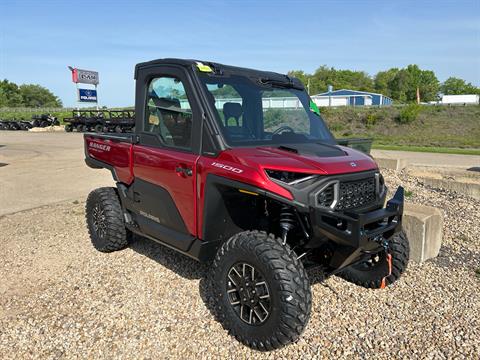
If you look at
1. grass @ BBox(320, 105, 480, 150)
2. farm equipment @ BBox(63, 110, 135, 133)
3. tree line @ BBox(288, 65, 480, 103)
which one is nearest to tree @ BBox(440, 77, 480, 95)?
tree line @ BBox(288, 65, 480, 103)

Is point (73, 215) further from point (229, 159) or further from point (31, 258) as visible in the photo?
point (229, 159)

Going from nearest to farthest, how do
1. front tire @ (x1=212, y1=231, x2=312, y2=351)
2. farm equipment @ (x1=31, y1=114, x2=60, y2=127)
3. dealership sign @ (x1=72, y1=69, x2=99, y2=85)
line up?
front tire @ (x1=212, y1=231, x2=312, y2=351) → farm equipment @ (x1=31, y1=114, x2=60, y2=127) → dealership sign @ (x1=72, y1=69, x2=99, y2=85)

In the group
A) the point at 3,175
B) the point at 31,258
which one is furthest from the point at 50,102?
the point at 31,258

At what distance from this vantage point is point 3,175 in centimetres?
1204

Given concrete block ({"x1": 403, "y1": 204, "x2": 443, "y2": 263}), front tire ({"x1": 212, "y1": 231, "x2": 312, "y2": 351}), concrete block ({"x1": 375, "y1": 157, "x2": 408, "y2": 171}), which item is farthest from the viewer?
concrete block ({"x1": 375, "y1": 157, "x2": 408, "y2": 171})

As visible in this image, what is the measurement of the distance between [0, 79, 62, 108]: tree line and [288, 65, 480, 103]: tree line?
76310 mm

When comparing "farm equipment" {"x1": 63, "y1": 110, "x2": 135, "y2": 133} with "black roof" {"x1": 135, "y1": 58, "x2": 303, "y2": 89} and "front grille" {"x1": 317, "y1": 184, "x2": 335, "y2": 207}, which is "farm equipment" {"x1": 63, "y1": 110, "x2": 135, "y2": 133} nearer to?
"black roof" {"x1": 135, "y1": 58, "x2": 303, "y2": 89}

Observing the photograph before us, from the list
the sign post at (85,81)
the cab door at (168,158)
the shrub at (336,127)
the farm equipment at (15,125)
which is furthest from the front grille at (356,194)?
the sign post at (85,81)

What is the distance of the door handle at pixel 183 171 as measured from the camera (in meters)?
3.60

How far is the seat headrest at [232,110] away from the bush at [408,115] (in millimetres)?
43029

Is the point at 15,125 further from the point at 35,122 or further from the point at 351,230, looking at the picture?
the point at 351,230

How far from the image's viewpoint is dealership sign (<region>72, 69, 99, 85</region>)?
47281 mm

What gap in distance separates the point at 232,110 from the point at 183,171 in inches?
27.3

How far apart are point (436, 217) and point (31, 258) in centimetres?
499
